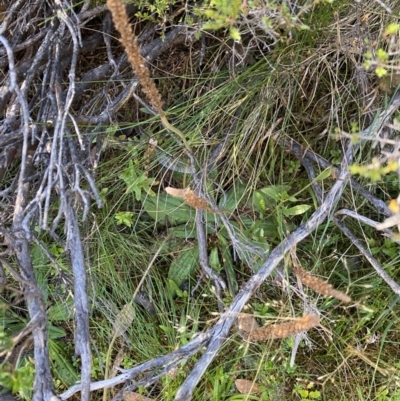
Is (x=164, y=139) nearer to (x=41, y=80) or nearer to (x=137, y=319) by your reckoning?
(x=41, y=80)

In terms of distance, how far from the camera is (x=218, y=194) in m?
1.58

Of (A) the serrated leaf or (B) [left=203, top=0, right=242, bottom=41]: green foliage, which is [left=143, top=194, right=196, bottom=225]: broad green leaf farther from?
(B) [left=203, top=0, right=242, bottom=41]: green foliage

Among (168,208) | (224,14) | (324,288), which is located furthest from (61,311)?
(224,14)

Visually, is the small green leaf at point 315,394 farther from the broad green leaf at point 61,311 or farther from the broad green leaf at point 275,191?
the broad green leaf at point 61,311

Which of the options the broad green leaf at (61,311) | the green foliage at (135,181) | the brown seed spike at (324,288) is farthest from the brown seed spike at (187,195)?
the broad green leaf at (61,311)

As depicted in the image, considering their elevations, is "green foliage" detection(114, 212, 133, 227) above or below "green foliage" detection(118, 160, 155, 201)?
below

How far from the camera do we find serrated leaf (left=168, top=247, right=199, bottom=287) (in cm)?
159

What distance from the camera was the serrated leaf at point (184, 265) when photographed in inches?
62.4

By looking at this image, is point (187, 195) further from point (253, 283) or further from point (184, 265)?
point (184, 265)

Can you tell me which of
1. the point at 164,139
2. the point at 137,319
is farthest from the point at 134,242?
the point at 164,139

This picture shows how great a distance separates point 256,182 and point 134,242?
423mm

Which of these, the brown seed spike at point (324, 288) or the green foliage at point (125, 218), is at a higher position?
Result: the brown seed spike at point (324, 288)

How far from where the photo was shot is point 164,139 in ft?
5.06

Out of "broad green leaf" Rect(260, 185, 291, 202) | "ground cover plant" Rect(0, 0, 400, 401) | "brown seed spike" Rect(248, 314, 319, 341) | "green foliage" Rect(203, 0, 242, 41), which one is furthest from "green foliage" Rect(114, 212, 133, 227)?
"green foliage" Rect(203, 0, 242, 41)
